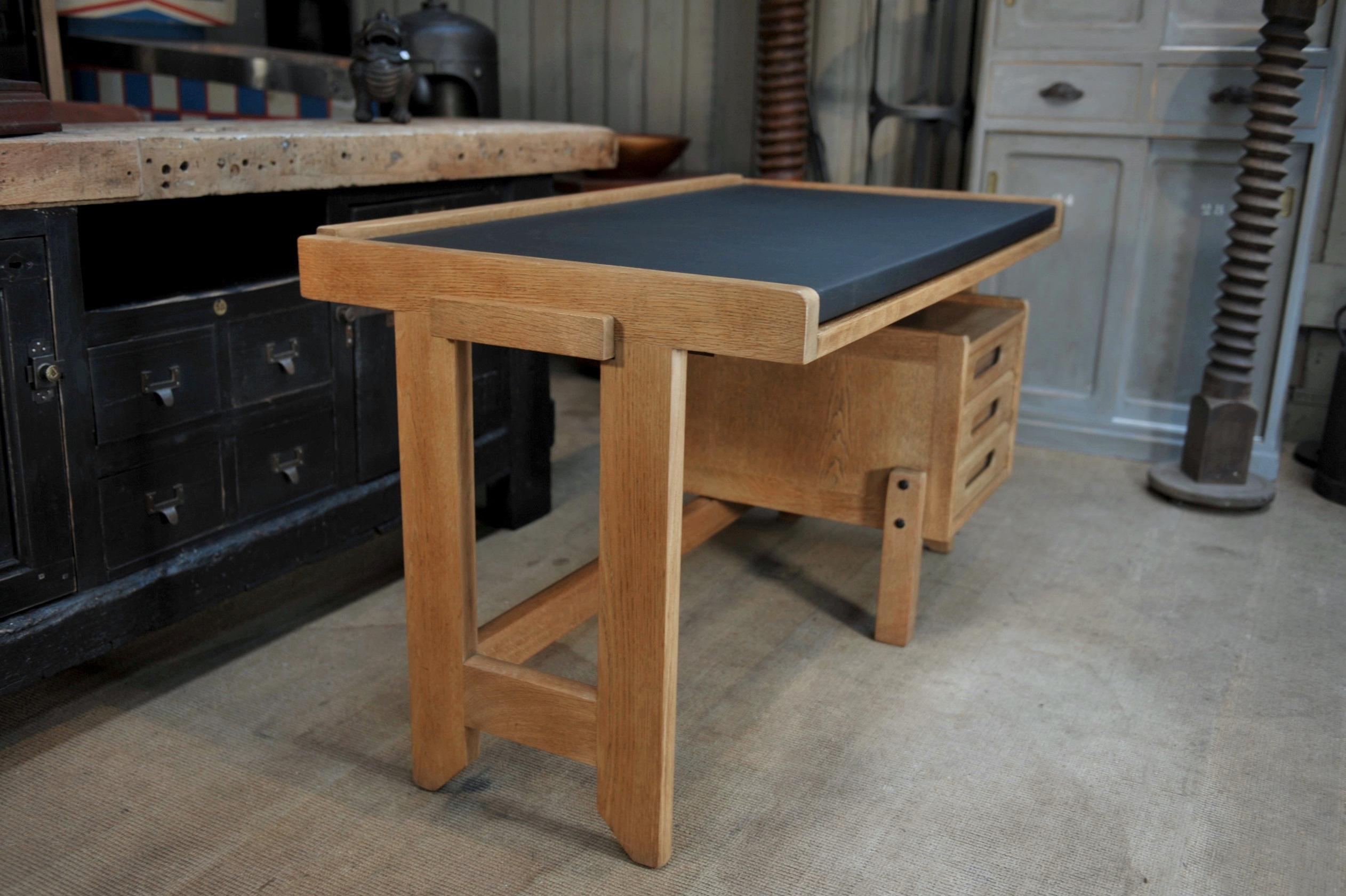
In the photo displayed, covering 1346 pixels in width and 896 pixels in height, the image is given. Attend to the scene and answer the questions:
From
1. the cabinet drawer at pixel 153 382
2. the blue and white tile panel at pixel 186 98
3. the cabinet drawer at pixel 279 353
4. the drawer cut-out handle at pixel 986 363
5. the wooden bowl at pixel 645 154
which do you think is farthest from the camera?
the wooden bowl at pixel 645 154

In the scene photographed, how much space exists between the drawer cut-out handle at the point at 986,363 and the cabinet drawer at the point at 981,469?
134mm

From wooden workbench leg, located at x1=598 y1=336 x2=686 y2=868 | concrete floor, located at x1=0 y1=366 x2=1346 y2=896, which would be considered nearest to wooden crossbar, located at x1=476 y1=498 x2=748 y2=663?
concrete floor, located at x1=0 y1=366 x2=1346 y2=896

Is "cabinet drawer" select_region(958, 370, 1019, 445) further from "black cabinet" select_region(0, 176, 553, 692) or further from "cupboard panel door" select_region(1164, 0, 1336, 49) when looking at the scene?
"cupboard panel door" select_region(1164, 0, 1336, 49)

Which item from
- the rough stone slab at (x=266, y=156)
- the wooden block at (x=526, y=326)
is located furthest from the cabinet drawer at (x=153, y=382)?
the wooden block at (x=526, y=326)

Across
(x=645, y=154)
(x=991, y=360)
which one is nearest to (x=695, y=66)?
(x=645, y=154)

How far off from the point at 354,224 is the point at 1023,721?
51.0 inches

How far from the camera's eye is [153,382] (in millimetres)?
1844

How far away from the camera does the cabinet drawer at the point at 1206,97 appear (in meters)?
3.01

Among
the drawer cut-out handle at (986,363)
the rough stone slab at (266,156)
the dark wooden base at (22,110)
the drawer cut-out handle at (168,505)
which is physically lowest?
the drawer cut-out handle at (168,505)

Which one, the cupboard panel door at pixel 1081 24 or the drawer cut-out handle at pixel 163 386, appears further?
the cupboard panel door at pixel 1081 24

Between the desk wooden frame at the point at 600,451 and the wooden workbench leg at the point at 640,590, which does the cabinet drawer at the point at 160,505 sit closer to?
the desk wooden frame at the point at 600,451

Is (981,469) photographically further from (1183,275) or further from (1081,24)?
(1081,24)

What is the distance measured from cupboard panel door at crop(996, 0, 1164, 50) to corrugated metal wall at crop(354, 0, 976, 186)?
44 centimetres

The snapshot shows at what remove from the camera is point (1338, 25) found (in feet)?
9.42
